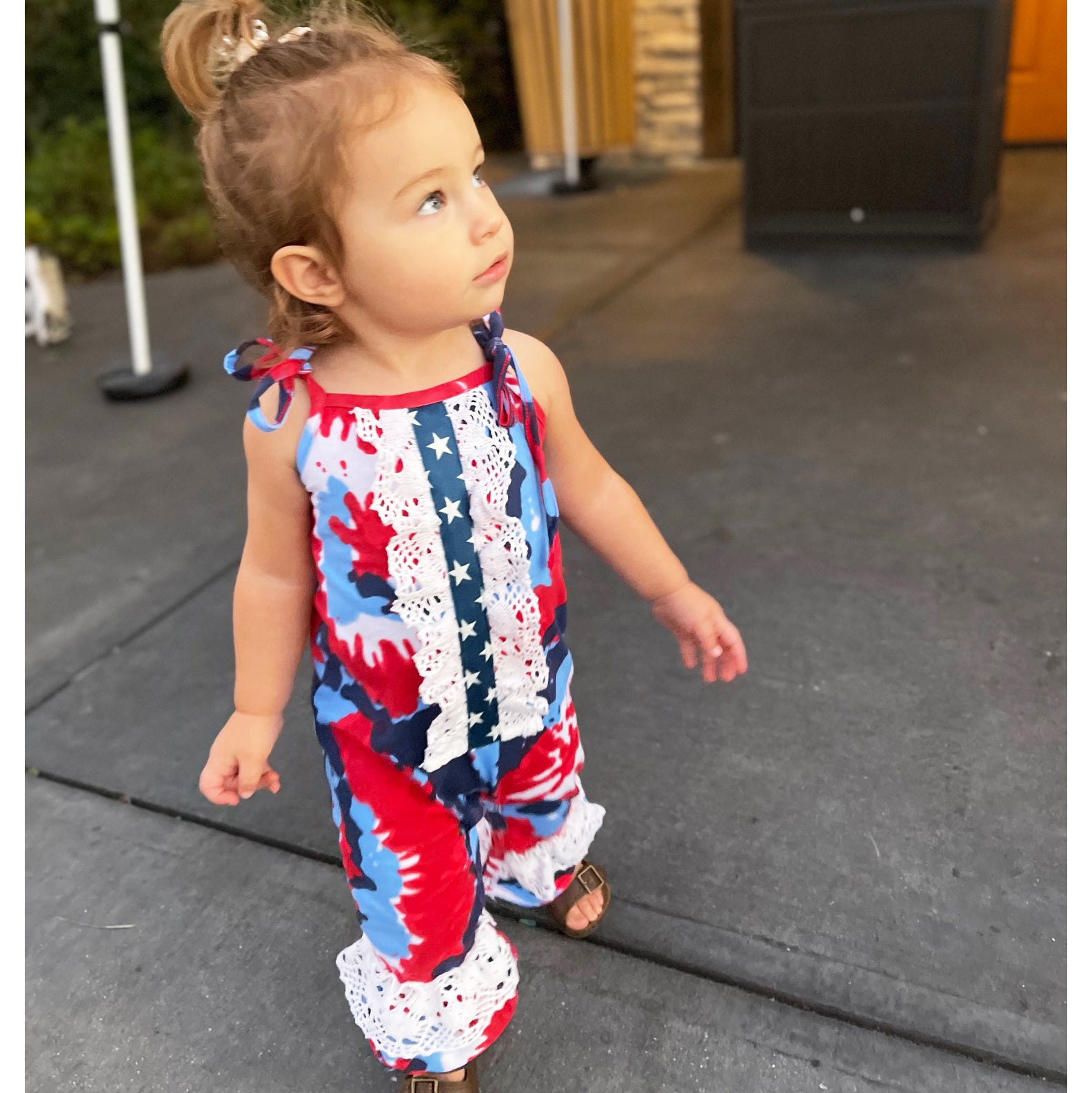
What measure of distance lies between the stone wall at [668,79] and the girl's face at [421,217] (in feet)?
19.4

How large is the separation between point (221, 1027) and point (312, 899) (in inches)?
9.3

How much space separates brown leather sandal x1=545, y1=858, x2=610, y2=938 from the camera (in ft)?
5.12

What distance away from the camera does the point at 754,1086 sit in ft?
4.38

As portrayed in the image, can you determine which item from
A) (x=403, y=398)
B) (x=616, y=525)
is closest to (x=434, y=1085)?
(x=616, y=525)

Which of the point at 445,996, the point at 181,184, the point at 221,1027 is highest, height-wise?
the point at 181,184

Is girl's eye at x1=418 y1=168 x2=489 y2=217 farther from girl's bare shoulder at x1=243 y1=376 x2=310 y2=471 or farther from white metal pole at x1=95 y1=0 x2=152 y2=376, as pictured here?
white metal pole at x1=95 y1=0 x2=152 y2=376

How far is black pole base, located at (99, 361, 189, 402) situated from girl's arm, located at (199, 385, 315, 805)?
2727 mm

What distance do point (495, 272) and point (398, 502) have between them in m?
0.25

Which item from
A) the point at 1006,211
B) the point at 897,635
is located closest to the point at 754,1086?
the point at 897,635

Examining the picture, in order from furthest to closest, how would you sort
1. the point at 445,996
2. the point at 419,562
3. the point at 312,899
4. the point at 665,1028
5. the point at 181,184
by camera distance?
the point at 181,184 → the point at 312,899 → the point at 665,1028 → the point at 445,996 → the point at 419,562

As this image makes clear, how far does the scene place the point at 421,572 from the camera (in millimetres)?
1170
